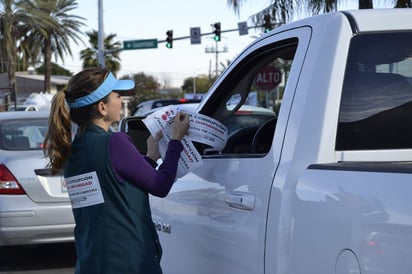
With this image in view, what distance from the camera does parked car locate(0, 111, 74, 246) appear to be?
257 inches

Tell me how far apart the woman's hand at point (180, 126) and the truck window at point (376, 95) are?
73 centimetres

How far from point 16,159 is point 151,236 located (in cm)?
430

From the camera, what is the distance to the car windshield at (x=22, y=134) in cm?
705

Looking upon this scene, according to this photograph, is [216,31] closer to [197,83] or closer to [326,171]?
[326,171]

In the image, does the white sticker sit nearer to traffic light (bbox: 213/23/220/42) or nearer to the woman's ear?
the woman's ear

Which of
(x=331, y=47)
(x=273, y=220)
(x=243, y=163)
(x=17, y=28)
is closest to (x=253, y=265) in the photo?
(x=273, y=220)

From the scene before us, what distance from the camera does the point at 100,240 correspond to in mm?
2643

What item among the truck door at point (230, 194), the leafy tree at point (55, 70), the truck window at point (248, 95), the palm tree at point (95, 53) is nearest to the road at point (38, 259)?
the truck window at point (248, 95)

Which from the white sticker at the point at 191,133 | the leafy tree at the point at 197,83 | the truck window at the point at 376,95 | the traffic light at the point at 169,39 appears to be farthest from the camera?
the leafy tree at the point at 197,83

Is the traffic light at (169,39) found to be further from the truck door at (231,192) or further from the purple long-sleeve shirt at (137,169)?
the purple long-sleeve shirt at (137,169)

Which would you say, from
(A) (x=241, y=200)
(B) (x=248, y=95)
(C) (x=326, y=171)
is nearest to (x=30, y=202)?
(B) (x=248, y=95)

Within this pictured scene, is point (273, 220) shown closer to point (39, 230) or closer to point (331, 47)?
point (331, 47)

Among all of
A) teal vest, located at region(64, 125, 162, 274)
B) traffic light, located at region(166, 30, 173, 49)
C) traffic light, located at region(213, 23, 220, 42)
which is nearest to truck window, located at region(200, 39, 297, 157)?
teal vest, located at region(64, 125, 162, 274)

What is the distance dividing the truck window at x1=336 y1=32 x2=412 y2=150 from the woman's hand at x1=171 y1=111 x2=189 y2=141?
0.73 metres
